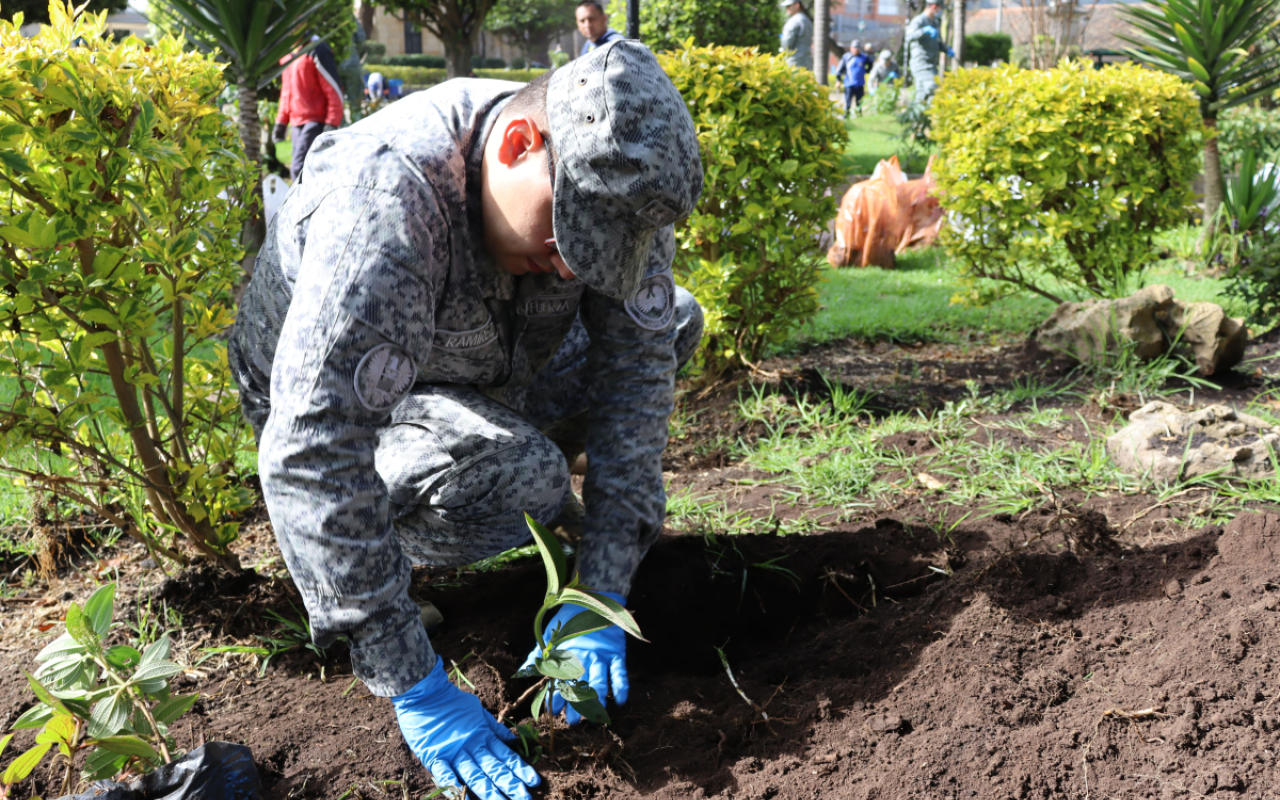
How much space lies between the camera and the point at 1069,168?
428cm

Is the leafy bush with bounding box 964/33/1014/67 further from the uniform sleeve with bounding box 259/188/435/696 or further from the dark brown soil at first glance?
the uniform sleeve with bounding box 259/188/435/696

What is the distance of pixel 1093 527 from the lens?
7.14 feet

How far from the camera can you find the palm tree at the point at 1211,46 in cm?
547

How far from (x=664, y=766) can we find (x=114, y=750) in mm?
861

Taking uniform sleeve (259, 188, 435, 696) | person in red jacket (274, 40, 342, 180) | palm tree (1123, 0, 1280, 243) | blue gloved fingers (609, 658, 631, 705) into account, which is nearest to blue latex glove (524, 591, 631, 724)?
blue gloved fingers (609, 658, 631, 705)

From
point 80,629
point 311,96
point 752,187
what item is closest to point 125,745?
point 80,629

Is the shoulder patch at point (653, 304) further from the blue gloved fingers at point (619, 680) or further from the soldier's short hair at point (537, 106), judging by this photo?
→ the blue gloved fingers at point (619, 680)

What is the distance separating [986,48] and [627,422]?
25930 millimetres

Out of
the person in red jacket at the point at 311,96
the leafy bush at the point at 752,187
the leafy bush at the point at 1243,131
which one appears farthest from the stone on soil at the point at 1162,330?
the person in red jacket at the point at 311,96

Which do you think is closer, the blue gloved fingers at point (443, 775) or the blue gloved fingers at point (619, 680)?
the blue gloved fingers at point (443, 775)

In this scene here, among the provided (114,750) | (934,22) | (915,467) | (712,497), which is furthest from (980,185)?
(934,22)

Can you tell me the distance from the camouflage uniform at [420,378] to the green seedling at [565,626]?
0.24 metres

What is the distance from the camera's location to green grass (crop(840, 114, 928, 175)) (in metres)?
10.6

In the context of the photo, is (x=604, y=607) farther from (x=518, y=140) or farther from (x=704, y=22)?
(x=704, y=22)
